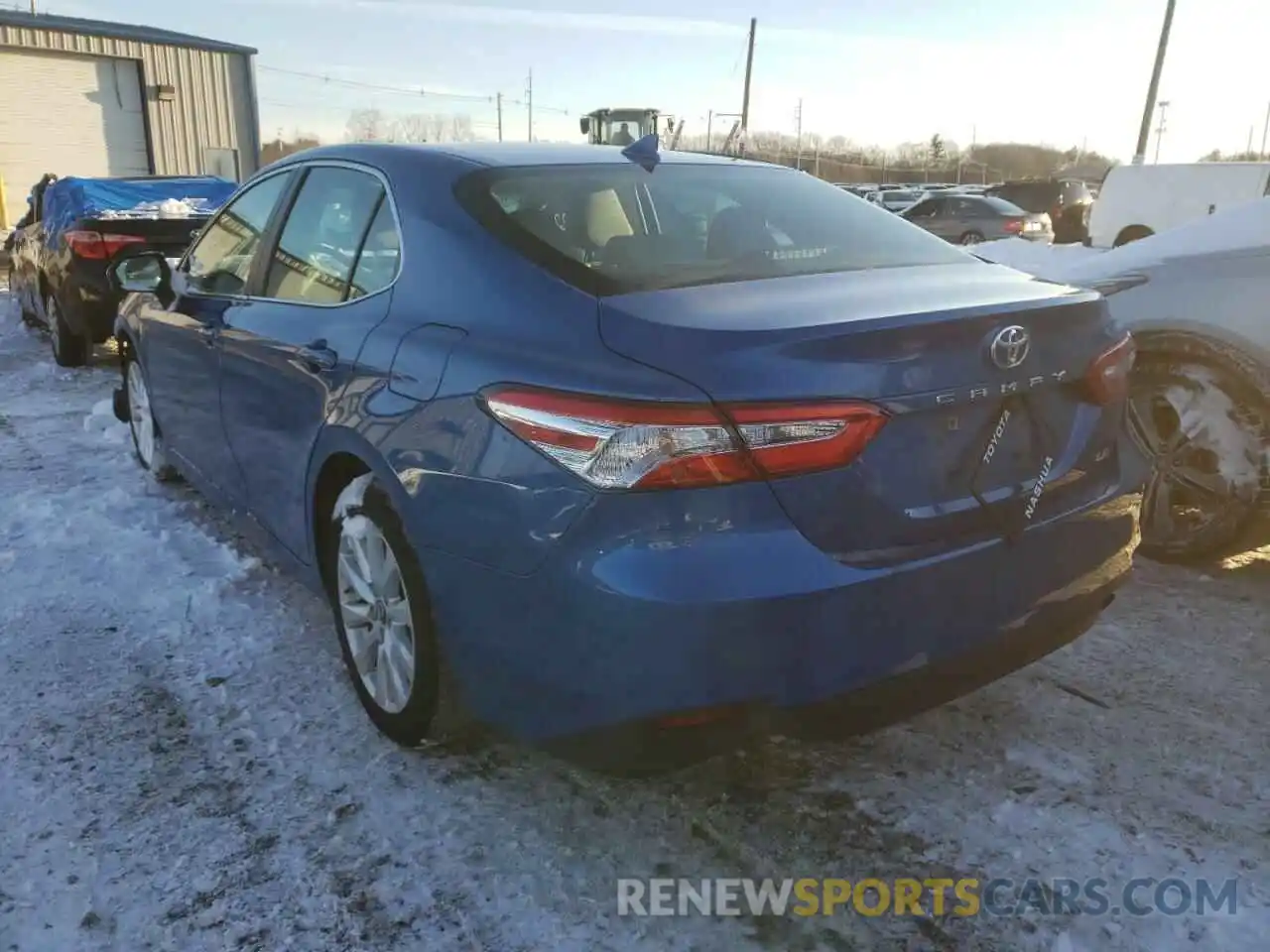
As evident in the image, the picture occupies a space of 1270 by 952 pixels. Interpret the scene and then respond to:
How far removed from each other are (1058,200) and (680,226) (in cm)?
2475

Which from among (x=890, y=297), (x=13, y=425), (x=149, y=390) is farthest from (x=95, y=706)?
(x=13, y=425)

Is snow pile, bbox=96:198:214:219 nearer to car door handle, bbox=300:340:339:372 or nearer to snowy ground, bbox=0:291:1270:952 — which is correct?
snowy ground, bbox=0:291:1270:952

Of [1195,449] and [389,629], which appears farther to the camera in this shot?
[1195,449]

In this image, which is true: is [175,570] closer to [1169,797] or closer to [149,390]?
[149,390]

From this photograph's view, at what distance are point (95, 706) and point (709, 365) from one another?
2239 mm

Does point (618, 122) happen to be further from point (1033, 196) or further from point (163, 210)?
point (163, 210)

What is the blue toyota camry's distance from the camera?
1921 millimetres

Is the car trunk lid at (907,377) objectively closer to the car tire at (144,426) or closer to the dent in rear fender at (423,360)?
the dent in rear fender at (423,360)

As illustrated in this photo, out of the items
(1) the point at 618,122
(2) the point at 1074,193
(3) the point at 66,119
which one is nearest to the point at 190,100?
(3) the point at 66,119

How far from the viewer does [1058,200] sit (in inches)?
966

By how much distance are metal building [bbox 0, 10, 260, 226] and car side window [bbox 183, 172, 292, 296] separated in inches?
801

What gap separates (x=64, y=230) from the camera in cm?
823

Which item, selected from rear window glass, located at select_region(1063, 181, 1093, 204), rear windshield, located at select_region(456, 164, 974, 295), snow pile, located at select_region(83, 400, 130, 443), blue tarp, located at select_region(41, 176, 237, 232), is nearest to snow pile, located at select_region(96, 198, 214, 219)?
blue tarp, located at select_region(41, 176, 237, 232)

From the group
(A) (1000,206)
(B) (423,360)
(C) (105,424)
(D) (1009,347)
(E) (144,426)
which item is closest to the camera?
(D) (1009,347)
